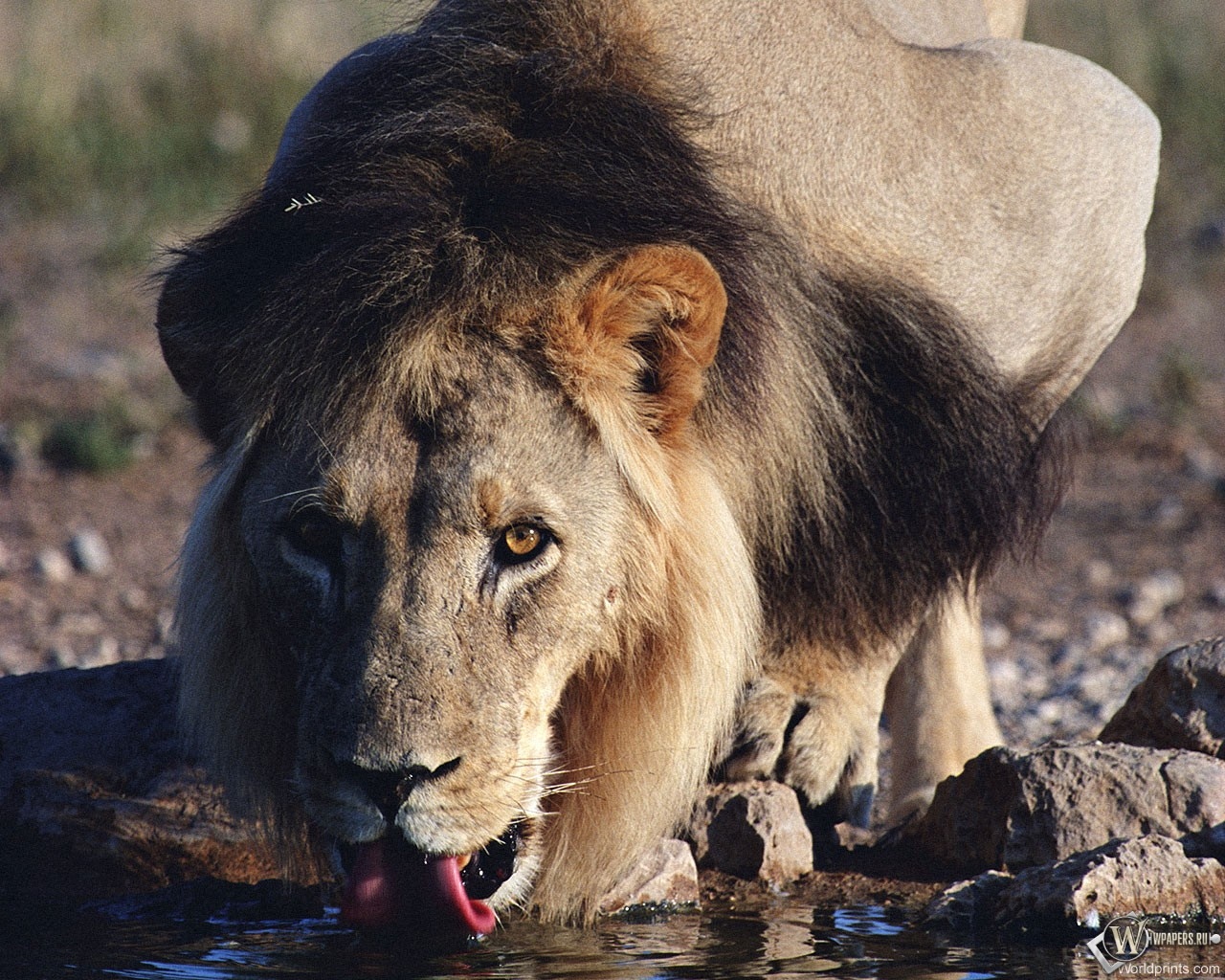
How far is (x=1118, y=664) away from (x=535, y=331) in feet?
10.4

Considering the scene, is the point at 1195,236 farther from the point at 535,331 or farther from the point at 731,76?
the point at 535,331

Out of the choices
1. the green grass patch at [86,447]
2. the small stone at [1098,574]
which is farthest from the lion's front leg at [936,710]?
the green grass patch at [86,447]

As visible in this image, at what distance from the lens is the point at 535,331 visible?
320cm

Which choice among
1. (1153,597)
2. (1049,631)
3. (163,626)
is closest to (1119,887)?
(1049,631)

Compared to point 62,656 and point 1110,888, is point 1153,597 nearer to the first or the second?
point 1110,888

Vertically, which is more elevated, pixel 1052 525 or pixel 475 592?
pixel 1052 525

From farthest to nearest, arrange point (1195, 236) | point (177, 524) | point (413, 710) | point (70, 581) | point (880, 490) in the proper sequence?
1. point (1195, 236)
2. point (177, 524)
3. point (70, 581)
4. point (880, 490)
5. point (413, 710)

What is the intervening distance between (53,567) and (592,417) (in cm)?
399

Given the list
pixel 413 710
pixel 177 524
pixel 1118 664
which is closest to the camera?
pixel 413 710

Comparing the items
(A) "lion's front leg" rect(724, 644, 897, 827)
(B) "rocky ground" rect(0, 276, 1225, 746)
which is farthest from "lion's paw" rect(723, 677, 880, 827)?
(B) "rocky ground" rect(0, 276, 1225, 746)

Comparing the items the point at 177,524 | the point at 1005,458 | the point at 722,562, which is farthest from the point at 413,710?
the point at 177,524

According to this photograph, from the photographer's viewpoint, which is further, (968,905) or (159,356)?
(159,356)

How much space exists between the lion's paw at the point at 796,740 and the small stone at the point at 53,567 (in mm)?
3450

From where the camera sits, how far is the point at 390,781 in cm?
284
